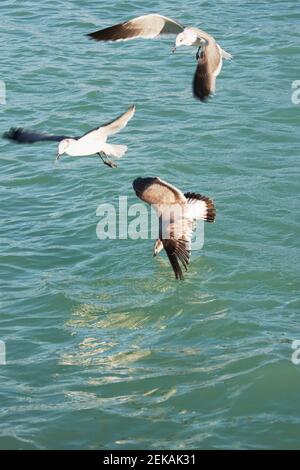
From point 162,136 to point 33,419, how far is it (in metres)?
6.06

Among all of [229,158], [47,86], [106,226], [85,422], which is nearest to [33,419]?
[85,422]

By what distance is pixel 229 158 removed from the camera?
1309 cm

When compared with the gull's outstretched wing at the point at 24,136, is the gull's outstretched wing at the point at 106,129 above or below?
below

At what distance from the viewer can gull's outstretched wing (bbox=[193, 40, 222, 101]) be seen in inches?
385

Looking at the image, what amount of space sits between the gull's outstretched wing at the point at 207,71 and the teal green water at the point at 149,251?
1.73m

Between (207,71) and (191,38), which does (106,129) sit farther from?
(191,38)

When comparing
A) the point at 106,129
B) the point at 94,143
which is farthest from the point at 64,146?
the point at 106,129

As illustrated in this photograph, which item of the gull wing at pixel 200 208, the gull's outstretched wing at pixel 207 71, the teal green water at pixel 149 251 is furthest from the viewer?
the gull's outstretched wing at pixel 207 71

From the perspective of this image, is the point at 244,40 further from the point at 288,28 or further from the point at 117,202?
the point at 117,202

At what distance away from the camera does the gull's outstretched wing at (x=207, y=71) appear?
9.79 m

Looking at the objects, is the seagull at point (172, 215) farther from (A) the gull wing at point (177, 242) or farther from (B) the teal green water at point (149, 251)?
(B) the teal green water at point (149, 251)

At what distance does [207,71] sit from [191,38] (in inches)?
12.7

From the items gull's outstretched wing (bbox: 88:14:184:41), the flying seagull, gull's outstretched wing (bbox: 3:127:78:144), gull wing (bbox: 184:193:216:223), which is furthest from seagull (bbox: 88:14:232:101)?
the flying seagull

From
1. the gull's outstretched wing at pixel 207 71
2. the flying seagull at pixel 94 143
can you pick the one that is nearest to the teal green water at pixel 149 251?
the flying seagull at pixel 94 143
